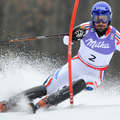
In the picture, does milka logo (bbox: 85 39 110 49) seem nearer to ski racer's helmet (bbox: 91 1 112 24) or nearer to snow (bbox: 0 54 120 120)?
ski racer's helmet (bbox: 91 1 112 24)

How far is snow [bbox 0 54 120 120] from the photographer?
3.24 meters

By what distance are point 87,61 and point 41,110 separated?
100 centimetres

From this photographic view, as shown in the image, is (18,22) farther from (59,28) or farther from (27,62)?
(27,62)

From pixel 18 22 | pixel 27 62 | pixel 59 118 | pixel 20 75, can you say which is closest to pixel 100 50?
pixel 59 118

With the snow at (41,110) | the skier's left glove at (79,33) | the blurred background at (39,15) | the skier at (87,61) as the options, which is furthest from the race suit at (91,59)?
the blurred background at (39,15)

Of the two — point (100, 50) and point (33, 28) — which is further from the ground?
point (100, 50)

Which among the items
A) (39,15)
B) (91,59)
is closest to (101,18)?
(91,59)

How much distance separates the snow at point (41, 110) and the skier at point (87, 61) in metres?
0.16

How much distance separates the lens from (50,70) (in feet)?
21.7

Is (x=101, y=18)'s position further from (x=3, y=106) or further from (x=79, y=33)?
(x=3, y=106)

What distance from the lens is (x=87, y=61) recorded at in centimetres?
424

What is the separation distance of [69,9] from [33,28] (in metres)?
3.01

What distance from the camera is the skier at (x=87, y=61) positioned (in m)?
3.84

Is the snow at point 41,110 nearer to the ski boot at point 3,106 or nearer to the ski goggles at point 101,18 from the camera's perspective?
the ski boot at point 3,106
